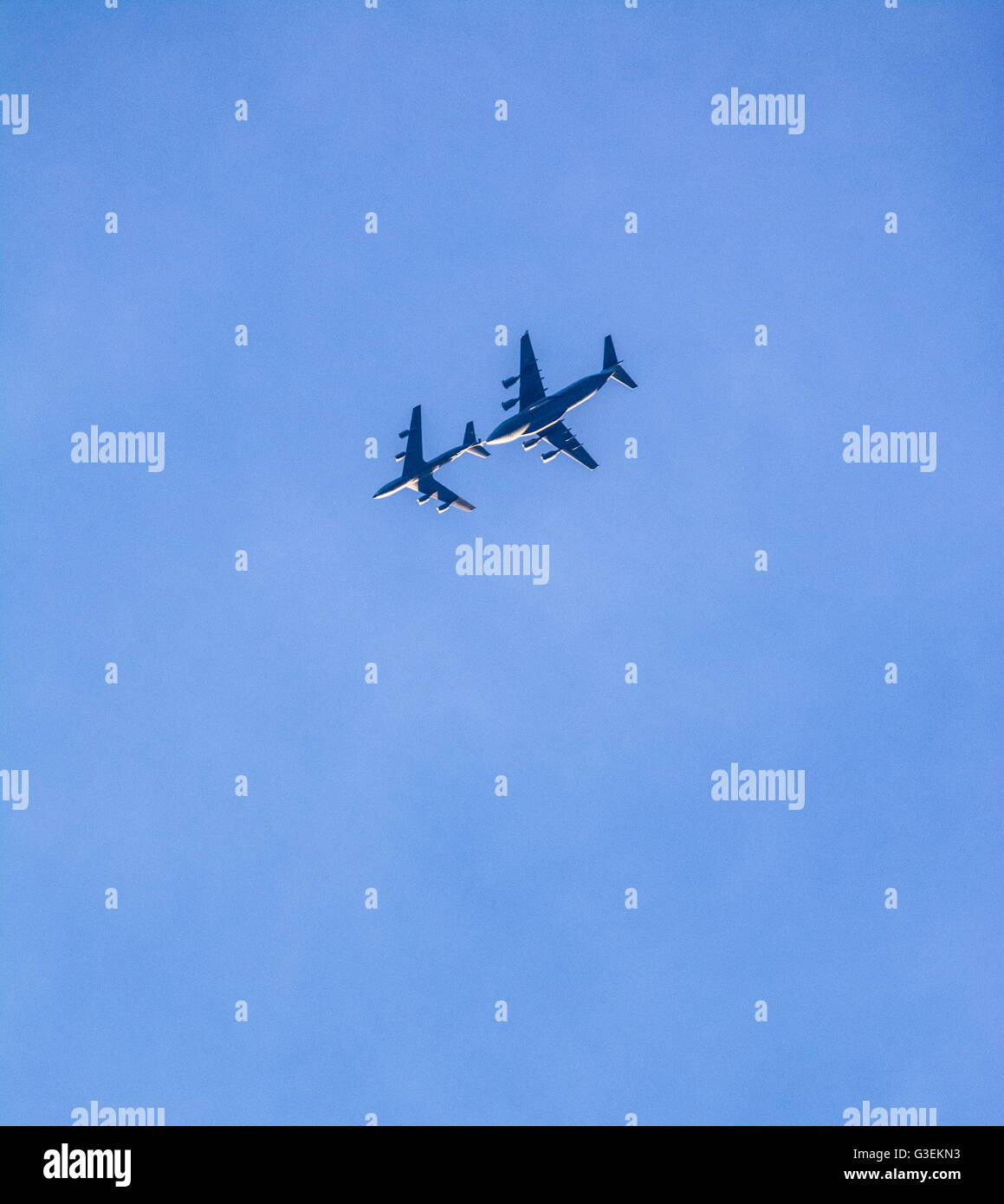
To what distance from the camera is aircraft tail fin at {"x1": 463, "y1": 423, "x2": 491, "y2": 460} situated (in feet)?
203

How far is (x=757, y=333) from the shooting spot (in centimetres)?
6819

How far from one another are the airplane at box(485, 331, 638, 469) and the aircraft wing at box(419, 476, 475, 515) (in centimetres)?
517

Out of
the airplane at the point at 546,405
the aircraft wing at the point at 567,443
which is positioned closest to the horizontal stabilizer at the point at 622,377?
the airplane at the point at 546,405

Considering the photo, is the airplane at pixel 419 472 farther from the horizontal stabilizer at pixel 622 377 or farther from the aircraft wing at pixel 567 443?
the horizontal stabilizer at pixel 622 377

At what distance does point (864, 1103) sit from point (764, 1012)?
27.6ft

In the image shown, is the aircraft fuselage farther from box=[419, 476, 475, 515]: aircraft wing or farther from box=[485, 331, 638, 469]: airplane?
box=[419, 476, 475, 515]: aircraft wing

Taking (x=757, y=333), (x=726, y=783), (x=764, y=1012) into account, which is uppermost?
(x=757, y=333)

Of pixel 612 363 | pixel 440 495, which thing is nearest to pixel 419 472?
pixel 440 495

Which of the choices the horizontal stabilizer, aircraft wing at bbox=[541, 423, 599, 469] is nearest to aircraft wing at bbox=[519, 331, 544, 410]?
aircraft wing at bbox=[541, 423, 599, 469]

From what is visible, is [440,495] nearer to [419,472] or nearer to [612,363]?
[419,472]

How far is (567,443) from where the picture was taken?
62.6 metres

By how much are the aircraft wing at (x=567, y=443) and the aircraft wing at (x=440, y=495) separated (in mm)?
6854
